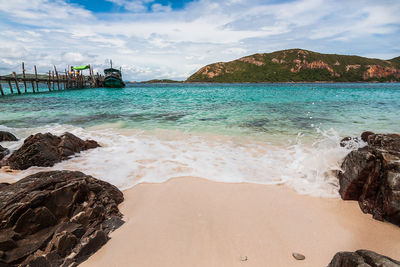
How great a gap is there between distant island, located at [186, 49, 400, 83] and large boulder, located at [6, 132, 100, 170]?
138250 mm

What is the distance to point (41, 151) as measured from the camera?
17.7ft

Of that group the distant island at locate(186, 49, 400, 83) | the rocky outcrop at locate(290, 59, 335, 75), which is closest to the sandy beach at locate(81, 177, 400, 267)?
the distant island at locate(186, 49, 400, 83)

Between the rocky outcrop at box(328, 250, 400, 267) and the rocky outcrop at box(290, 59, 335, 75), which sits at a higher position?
the rocky outcrop at box(290, 59, 335, 75)

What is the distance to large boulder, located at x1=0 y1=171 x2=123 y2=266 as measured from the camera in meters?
2.42

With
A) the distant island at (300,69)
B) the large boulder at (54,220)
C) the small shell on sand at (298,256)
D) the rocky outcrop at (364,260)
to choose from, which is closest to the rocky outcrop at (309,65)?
the distant island at (300,69)

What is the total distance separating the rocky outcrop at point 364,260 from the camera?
Result: 1777mm

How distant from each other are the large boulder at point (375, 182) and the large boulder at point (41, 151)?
6.84m

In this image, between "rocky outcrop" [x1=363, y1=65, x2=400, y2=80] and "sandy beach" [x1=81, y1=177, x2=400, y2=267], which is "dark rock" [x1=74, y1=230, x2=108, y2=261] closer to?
"sandy beach" [x1=81, y1=177, x2=400, y2=267]

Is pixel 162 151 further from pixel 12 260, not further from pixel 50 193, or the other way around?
pixel 12 260

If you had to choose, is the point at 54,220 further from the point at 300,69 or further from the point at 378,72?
the point at 378,72

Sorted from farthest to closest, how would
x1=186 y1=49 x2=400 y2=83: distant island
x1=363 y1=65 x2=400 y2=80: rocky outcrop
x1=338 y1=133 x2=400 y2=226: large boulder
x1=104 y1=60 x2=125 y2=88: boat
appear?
x1=186 y1=49 x2=400 y2=83: distant island
x1=363 y1=65 x2=400 y2=80: rocky outcrop
x1=104 y1=60 x2=125 y2=88: boat
x1=338 y1=133 x2=400 y2=226: large boulder

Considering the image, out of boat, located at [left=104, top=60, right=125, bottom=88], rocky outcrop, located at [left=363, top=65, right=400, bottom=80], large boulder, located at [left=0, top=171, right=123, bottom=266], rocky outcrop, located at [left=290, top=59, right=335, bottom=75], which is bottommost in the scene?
large boulder, located at [left=0, top=171, right=123, bottom=266]

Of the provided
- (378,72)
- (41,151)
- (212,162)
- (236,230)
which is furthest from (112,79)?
(378,72)

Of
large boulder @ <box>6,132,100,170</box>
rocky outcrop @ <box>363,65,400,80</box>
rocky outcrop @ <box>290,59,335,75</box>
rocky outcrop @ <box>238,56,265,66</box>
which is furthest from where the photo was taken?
rocky outcrop @ <box>238,56,265,66</box>
